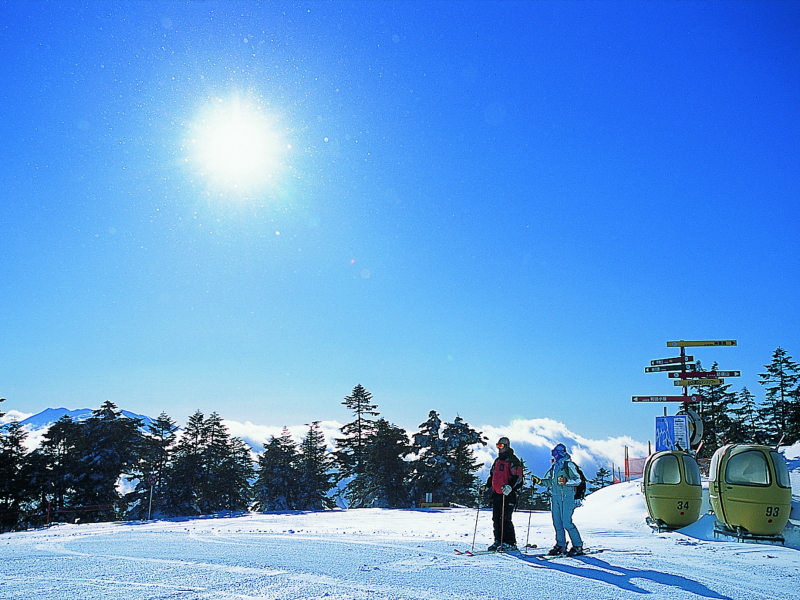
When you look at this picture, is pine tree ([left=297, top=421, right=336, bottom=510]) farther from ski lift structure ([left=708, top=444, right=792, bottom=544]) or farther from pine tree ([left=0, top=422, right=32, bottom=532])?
ski lift structure ([left=708, top=444, right=792, bottom=544])

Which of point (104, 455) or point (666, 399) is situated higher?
point (666, 399)

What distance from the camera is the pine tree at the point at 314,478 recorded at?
142 feet

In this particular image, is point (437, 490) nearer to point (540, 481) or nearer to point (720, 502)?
point (720, 502)

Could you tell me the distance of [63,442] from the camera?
42.0 metres

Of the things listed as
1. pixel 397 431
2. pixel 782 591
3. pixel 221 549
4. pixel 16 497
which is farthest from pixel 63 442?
pixel 782 591

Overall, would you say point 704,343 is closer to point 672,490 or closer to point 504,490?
point 672,490

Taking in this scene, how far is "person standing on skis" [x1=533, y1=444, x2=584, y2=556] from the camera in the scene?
9.09m

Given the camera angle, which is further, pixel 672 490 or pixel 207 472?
pixel 207 472

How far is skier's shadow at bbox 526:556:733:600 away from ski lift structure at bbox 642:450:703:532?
21.2ft

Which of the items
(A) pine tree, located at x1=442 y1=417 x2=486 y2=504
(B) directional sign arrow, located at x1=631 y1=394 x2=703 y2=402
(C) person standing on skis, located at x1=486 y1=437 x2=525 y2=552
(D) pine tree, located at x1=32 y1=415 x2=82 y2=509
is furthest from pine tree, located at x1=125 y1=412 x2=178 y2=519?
(C) person standing on skis, located at x1=486 y1=437 x2=525 y2=552

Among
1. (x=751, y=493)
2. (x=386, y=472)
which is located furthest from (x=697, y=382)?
(x=386, y=472)

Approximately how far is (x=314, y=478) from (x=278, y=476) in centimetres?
274

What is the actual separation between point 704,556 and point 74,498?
138 ft

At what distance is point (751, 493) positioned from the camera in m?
12.0
